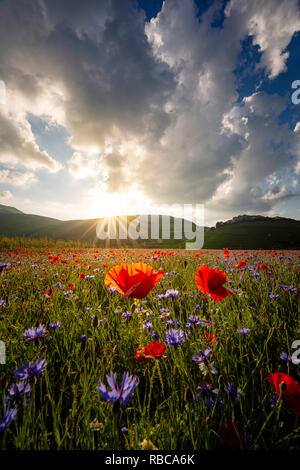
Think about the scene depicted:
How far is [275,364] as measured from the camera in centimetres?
141

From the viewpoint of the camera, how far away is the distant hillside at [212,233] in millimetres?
37250

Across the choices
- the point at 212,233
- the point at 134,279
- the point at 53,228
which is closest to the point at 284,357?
the point at 134,279

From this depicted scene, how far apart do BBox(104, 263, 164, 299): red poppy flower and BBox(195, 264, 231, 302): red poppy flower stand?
0.35m

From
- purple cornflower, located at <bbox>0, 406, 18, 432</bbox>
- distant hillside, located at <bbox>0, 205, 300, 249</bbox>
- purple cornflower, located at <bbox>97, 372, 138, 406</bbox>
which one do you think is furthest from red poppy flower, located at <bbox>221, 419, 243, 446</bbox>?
distant hillside, located at <bbox>0, 205, 300, 249</bbox>

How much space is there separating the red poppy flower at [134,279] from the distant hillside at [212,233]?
2548 cm

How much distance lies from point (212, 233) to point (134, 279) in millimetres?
55228

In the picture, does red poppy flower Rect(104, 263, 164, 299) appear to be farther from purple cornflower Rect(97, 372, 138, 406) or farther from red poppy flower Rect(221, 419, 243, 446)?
red poppy flower Rect(221, 419, 243, 446)

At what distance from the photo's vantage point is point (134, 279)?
1312 millimetres

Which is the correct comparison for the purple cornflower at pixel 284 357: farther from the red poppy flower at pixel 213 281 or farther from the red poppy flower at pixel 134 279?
the red poppy flower at pixel 134 279

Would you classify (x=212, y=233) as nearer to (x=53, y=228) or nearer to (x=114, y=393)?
(x=53, y=228)

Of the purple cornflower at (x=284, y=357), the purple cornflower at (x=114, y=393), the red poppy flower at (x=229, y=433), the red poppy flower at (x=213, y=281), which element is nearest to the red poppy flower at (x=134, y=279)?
the red poppy flower at (x=213, y=281)

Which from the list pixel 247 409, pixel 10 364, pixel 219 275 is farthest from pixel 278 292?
pixel 10 364

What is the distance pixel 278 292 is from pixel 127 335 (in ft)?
7.74
